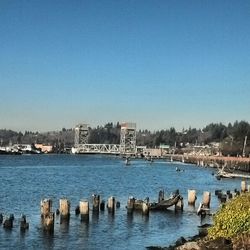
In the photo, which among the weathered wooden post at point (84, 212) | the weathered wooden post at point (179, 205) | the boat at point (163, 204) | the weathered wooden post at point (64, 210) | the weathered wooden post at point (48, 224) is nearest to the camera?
the weathered wooden post at point (48, 224)

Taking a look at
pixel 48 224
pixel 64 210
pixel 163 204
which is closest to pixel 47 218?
pixel 48 224

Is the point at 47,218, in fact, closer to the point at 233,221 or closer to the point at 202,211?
the point at 233,221

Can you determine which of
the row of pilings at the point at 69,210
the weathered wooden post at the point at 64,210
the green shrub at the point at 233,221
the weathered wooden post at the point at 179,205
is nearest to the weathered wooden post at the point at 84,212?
the row of pilings at the point at 69,210

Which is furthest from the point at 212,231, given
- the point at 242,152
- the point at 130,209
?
the point at 242,152

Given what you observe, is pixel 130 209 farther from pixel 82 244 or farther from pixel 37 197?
pixel 37 197

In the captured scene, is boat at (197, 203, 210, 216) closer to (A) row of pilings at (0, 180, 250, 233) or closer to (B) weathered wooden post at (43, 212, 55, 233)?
(A) row of pilings at (0, 180, 250, 233)

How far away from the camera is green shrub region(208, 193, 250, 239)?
28188mm

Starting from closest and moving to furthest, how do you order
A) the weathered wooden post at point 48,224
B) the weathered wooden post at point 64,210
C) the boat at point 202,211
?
the weathered wooden post at point 48,224 < the weathered wooden post at point 64,210 < the boat at point 202,211

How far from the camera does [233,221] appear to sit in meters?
28.4

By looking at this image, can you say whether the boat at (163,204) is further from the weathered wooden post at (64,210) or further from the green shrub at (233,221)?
the green shrub at (233,221)

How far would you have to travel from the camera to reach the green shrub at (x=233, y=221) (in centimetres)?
Answer: 2819

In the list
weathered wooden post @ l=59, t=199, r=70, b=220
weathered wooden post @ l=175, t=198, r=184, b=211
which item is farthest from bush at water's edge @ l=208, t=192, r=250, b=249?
weathered wooden post @ l=175, t=198, r=184, b=211

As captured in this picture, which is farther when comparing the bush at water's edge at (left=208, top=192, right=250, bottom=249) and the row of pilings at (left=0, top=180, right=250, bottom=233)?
the row of pilings at (left=0, top=180, right=250, bottom=233)

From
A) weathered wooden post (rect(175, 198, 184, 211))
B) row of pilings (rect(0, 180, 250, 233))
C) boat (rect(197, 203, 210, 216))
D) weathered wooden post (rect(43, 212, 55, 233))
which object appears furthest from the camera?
weathered wooden post (rect(175, 198, 184, 211))
